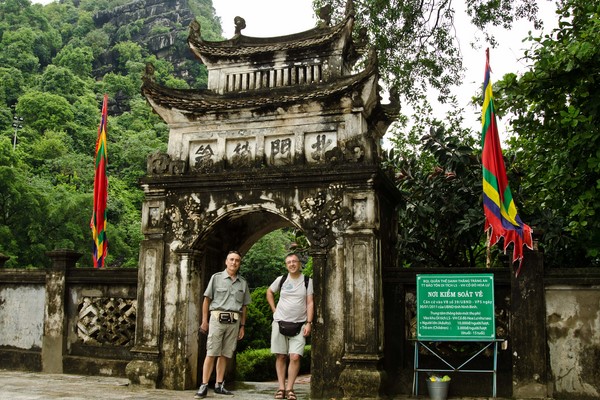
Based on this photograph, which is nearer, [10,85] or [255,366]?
[255,366]

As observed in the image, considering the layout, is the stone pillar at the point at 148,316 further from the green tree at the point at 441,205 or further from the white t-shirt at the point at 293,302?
the green tree at the point at 441,205

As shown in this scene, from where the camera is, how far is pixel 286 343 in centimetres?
841

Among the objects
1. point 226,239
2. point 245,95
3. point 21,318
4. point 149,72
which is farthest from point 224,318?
point 21,318

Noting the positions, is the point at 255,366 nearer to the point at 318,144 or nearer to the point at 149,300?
the point at 149,300

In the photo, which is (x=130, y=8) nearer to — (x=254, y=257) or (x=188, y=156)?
(x=254, y=257)

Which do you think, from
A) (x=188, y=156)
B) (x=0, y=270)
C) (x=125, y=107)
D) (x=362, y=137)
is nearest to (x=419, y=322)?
(x=362, y=137)

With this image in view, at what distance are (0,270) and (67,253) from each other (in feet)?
5.64

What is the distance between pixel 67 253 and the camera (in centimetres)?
1112

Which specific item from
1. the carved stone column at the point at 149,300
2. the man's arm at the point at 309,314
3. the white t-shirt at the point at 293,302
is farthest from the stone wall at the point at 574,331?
the carved stone column at the point at 149,300

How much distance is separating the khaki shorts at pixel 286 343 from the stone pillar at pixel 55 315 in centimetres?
467

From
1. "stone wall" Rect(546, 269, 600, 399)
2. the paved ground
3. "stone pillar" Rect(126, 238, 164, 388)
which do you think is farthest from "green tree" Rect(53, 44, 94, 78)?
"stone wall" Rect(546, 269, 600, 399)

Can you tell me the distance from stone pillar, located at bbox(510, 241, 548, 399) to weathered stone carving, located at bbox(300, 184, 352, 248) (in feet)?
8.56

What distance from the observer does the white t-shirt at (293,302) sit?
8.38 meters

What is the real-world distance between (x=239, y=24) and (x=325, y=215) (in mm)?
4015
